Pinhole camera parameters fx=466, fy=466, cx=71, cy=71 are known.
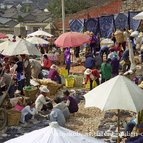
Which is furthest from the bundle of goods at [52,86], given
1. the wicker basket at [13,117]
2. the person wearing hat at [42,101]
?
the wicker basket at [13,117]

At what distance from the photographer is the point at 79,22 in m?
26.4

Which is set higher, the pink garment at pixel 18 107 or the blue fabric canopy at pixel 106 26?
the blue fabric canopy at pixel 106 26

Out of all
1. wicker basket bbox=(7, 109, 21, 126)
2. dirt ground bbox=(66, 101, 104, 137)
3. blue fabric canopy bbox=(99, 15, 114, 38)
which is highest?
blue fabric canopy bbox=(99, 15, 114, 38)

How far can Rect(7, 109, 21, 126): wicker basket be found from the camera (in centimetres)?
1163

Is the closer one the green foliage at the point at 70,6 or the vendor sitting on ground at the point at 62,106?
the vendor sitting on ground at the point at 62,106

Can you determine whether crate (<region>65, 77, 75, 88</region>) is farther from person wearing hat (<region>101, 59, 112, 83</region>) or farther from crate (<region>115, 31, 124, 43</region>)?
crate (<region>115, 31, 124, 43</region>)

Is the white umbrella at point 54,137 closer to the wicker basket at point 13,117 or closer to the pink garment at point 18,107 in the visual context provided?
the wicker basket at point 13,117

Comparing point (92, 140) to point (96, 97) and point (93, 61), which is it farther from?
point (93, 61)

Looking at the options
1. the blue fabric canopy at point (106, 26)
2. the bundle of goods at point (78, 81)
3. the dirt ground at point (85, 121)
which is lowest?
the dirt ground at point (85, 121)

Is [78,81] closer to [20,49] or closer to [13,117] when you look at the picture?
[20,49]

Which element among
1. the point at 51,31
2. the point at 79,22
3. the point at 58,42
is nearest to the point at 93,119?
the point at 58,42

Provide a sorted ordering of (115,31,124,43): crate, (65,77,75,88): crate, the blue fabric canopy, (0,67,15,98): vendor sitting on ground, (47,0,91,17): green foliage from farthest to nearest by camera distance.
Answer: (47,0,91,17): green foliage
the blue fabric canopy
(115,31,124,43): crate
(65,77,75,88): crate
(0,67,15,98): vendor sitting on ground

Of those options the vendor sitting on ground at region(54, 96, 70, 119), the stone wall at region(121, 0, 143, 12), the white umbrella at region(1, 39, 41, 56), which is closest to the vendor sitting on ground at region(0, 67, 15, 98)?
the white umbrella at region(1, 39, 41, 56)

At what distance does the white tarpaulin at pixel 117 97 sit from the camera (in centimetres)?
842
